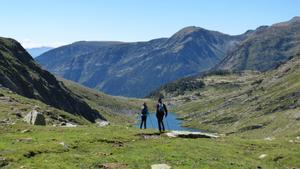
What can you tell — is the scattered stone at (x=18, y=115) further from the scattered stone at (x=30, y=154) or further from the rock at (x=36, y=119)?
the scattered stone at (x=30, y=154)

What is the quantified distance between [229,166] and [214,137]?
19183 millimetres

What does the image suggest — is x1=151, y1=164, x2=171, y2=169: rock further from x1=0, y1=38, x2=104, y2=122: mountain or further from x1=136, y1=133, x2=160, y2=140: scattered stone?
x1=0, y1=38, x2=104, y2=122: mountain

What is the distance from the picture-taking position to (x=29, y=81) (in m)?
155

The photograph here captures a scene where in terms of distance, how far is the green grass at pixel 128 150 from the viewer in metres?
36.2

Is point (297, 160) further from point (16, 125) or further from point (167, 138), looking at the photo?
point (16, 125)

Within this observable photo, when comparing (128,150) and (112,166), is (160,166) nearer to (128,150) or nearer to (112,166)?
(112,166)

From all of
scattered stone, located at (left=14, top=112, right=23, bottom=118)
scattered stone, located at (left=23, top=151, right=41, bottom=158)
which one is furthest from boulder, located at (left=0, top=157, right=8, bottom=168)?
scattered stone, located at (left=14, top=112, right=23, bottom=118)

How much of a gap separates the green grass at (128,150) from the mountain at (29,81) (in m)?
85.1

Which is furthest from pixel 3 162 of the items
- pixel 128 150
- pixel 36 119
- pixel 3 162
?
pixel 36 119

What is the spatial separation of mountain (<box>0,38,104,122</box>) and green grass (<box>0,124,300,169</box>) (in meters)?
85.1

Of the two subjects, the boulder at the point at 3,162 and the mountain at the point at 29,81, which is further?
the mountain at the point at 29,81

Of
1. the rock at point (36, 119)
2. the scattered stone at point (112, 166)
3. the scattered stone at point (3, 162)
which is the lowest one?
the scattered stone at point (112, 166)

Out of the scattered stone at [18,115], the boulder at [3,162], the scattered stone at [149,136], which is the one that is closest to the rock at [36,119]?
the scattered stone at [18,115]

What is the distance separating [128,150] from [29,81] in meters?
119
